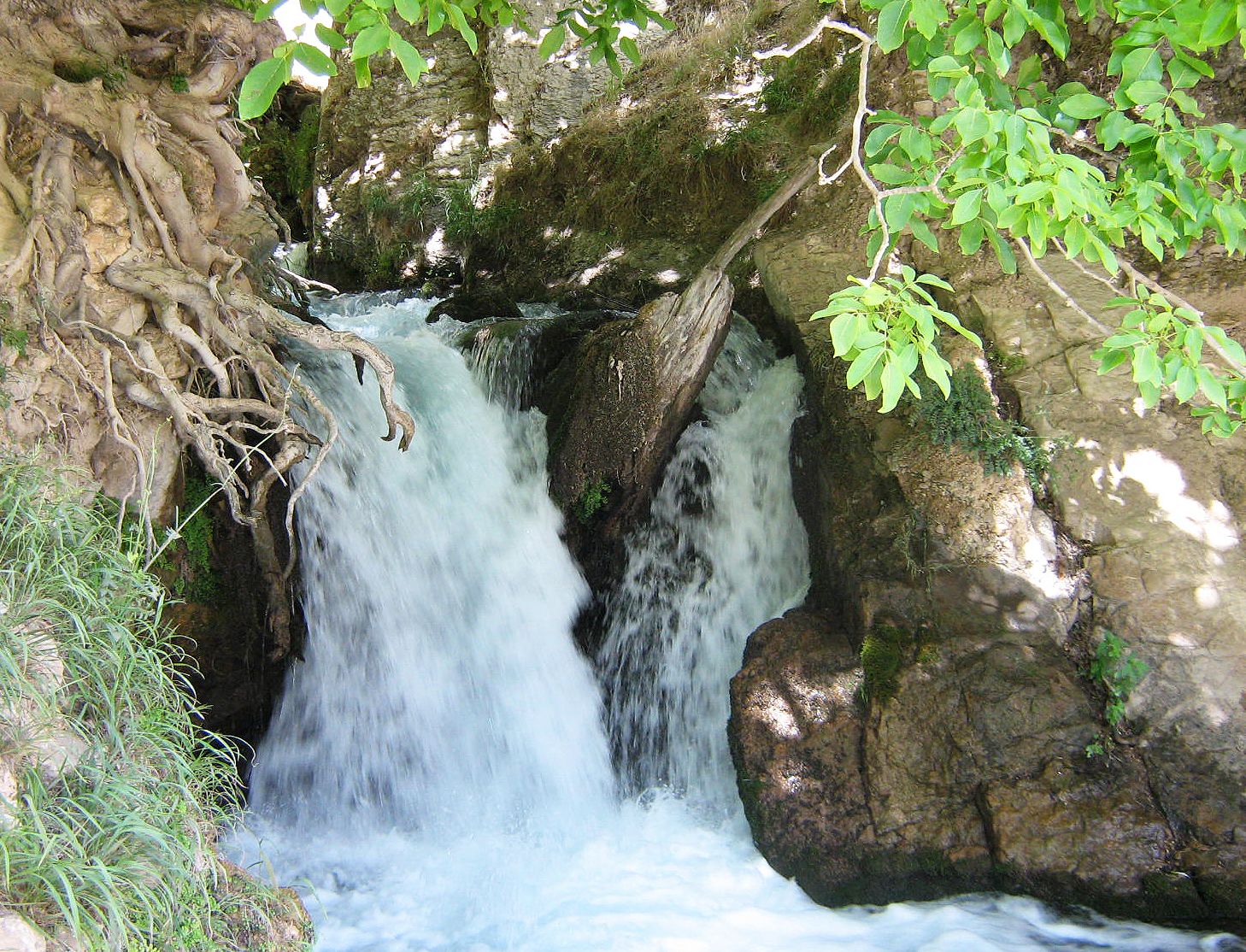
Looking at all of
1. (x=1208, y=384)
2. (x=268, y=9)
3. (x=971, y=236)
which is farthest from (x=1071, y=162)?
(x=268, y=9)

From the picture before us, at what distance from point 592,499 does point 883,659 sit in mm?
2171

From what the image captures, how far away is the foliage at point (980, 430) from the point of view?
4.77 meters

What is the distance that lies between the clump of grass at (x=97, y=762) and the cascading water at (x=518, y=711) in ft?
4.25

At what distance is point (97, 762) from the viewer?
2889mm

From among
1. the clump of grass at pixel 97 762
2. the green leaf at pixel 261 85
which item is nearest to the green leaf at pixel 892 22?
the green leaf at pixel 261 85

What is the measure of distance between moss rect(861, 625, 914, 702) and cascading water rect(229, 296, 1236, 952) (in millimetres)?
1037

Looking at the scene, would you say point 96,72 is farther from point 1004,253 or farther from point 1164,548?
point 1164,548

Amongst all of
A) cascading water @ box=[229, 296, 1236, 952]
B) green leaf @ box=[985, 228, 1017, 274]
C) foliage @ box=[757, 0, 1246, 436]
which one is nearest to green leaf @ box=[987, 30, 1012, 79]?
foliage @ box=[757, 0, 1246, 436]

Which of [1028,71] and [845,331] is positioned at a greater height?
[1028,71]

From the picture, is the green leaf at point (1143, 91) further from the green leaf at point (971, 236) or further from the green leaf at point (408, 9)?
the green leaf at point (408, 9)

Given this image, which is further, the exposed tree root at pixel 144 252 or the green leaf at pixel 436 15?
the exposed tree root at pixel 144 252

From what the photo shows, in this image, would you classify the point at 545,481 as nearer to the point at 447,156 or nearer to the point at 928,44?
the point at 928,44

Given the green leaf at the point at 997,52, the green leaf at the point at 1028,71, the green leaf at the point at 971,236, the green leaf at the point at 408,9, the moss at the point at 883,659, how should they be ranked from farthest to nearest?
1. the moss at the point at 883,659
2. the green leaf at the point at 1028,71
3. the green leaf at the point at 971,236
4. the green leaf at the point at 997,52
5. the green leaf at the point at 408,9

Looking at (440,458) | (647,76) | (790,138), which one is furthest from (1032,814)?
(647,76)
